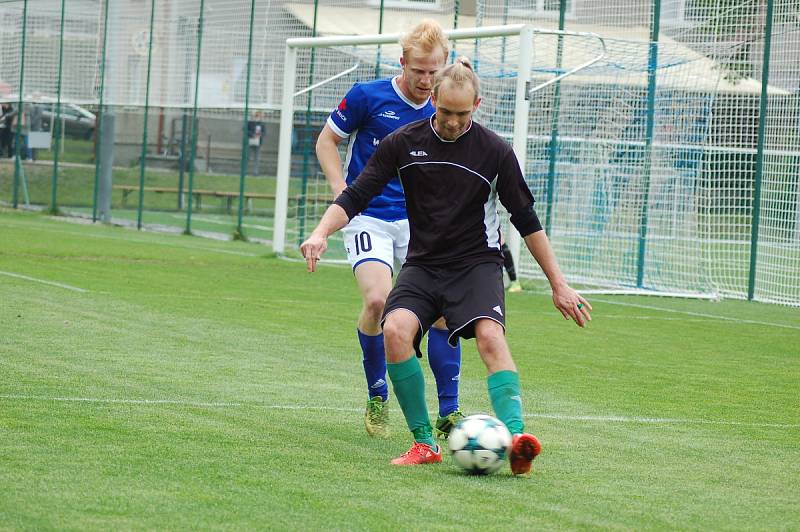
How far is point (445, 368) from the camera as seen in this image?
638 cm

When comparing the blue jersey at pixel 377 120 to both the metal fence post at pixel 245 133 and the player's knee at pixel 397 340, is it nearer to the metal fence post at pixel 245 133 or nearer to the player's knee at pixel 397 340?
the player's knee at pixel 397 340

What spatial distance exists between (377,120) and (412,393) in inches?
66.4

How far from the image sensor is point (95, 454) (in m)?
5.39

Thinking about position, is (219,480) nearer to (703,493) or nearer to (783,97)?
(703,493)

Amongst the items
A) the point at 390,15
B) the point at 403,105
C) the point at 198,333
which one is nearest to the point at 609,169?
the point at 390,15

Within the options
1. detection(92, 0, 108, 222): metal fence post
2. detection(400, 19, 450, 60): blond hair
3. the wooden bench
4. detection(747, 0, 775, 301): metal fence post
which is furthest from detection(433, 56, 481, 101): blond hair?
detection(92, 0, 108, 222): metal fence post

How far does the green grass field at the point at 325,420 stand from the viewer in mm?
4684

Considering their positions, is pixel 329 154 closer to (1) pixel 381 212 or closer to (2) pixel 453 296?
(1) pixel 381 212

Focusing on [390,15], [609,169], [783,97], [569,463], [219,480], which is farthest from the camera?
[390,15]

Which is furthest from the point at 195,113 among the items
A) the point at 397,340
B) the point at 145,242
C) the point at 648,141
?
the point at 397,340

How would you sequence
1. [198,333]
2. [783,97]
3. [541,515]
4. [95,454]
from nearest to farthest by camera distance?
[541,515] < [95,454] < [198,333] < [783,97]

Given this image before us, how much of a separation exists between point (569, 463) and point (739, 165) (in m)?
10.6

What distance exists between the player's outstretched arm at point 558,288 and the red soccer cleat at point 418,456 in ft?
2.68

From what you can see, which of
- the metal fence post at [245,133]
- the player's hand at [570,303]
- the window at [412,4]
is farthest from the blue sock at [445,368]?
the metal fence post at [245,133]
